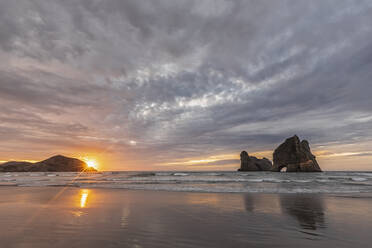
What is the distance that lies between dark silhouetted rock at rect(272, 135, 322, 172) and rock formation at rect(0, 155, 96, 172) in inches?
7039

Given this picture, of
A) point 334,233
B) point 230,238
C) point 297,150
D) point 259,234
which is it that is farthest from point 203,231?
point 297,150

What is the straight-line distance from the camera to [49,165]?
542 ft

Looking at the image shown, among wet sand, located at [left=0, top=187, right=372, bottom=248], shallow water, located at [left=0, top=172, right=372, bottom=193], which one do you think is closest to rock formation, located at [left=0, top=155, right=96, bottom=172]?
shallow water, located at [left=0, top=172, right=372, bottom=193]

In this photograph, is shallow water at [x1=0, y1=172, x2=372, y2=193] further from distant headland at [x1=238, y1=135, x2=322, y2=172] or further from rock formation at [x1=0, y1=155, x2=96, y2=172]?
rock formation at [x1=0, y1=155, x2=96, y2=172]

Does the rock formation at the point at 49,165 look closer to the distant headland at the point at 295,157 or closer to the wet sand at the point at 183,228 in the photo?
the distant headland at the point at 295,157

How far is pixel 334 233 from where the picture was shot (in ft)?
20.8

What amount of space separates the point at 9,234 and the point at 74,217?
7.88ft

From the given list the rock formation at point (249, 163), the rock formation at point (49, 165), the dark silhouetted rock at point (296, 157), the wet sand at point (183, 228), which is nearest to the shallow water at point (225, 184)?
the wet sand at point (183, 228)

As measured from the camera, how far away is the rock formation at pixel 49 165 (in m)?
156

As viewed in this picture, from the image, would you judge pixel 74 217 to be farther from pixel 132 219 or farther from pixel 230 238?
pixel 230 238

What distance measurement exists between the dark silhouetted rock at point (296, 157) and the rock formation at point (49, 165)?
179m

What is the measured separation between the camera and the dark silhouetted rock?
83375mm

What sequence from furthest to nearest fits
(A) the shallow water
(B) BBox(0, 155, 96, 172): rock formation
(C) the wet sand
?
(B) BBox(0, 155, 96, 172): rock formation, (A) the shallow water, (C) the wet sand

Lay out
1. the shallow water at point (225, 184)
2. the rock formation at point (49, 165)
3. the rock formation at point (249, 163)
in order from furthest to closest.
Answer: the rock formation at point (49, 165)
the rock formation at point (249, 163)
the shallow water at point (225, 184)
